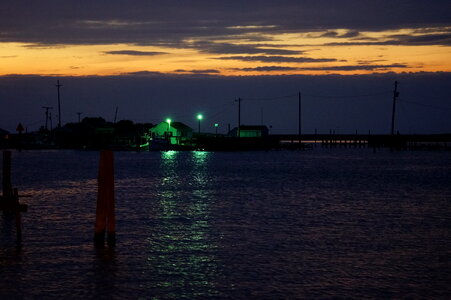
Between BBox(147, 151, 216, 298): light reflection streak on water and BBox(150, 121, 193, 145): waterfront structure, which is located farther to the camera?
BBox(150, 121, 193, 145): waterfront structure

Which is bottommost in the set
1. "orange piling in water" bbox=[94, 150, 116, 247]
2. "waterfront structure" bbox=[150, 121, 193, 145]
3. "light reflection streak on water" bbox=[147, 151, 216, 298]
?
"light reflection streak on water" bbox=[147, 151, 216, 298]

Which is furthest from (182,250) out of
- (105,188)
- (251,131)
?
(251,131)

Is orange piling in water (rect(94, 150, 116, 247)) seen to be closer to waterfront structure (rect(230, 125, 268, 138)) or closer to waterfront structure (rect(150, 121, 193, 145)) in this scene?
waterfront structure (rect(150, 121, 193, 145))

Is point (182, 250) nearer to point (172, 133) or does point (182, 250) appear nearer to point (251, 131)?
point (172, 133)

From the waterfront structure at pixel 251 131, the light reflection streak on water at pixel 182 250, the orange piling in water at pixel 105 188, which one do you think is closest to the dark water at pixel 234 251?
the light reflection streak on water at pixel 182 250

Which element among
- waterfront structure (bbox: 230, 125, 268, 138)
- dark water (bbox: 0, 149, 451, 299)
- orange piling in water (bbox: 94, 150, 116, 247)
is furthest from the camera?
waterfront structure (bbox: 230, 125, 268, 138)

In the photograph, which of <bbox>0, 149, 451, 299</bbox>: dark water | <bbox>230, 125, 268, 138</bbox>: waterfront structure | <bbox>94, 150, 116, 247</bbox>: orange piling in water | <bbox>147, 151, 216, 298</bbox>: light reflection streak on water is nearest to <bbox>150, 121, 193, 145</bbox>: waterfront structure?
<bbox>230, 125, 268, 138</bbox>: waterfront structure

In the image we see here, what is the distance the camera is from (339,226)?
86.6 feet

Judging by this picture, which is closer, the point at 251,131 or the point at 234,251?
the point at 234,251

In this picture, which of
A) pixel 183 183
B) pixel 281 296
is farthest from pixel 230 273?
pixel 183 183

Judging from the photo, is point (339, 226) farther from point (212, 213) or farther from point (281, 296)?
point (281, 296)

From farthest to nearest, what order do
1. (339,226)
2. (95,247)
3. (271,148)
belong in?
(271,148) < (339,226) < (95,247)

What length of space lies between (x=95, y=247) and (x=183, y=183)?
35300 millimetres

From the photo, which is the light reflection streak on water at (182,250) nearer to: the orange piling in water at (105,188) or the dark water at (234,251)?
the dark water at (234,251)
